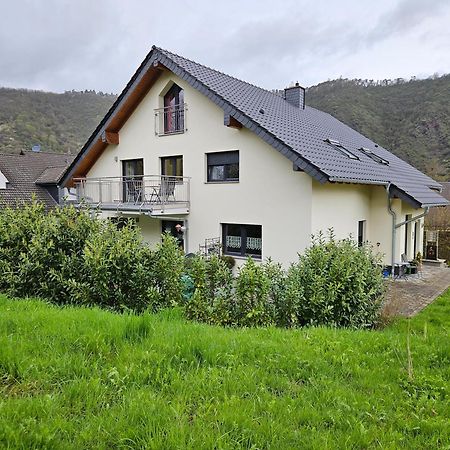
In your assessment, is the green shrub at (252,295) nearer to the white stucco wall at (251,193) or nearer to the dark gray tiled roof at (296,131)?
the dark gray tiled roof at (296,131)

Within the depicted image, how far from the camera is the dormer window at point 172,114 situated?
14.2 m

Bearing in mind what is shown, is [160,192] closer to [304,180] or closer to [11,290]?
[304,180]

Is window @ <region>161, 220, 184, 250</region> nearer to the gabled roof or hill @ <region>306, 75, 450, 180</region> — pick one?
the gabled roof

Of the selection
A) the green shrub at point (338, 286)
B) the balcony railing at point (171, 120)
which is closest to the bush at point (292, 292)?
the green shrub at point (338, 286)

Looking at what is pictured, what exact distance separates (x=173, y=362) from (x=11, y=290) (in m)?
4.23

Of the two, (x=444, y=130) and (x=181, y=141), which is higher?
(x=444, y=130)

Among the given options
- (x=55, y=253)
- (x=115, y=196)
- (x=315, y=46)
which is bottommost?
(x=55, y=253)

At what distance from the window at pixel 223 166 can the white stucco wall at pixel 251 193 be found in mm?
223

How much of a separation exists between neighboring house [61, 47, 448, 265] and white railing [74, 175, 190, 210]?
0.16ft

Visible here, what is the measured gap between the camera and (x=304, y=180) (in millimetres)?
11023

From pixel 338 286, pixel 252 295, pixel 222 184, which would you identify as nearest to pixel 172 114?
pixel 222 184

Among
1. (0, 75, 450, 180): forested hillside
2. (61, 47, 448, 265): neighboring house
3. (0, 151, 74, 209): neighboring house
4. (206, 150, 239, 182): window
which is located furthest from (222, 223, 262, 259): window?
(0, 75, 450, 180): forested hillside

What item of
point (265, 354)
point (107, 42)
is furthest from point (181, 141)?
point (107, 42)

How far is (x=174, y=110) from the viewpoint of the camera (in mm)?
14391
